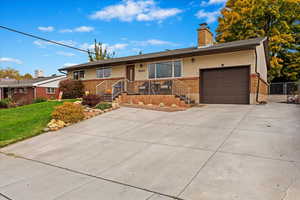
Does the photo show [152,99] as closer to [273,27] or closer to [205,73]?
[205,73]

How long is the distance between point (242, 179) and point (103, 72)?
49.7 ft

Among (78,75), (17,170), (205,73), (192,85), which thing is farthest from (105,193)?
(78,75)

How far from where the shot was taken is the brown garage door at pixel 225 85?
11.1 meters

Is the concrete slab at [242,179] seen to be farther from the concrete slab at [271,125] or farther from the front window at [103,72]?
the front window at [103,72]

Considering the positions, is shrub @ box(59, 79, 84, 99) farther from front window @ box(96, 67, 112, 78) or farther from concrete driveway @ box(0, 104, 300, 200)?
concrete driveway @ box(0, 104, 300, 200)

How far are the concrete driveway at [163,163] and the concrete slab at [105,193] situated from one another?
15 mm

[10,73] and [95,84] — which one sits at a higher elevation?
[10,73]

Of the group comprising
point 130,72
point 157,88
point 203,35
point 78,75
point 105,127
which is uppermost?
point 203,35

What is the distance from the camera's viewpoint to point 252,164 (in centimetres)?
358

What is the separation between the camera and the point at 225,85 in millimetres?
11547

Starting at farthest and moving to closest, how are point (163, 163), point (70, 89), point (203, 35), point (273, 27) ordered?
1. point (273, 27)
2. point (70, 89)
3. point (203, 35)
4. point (163, 163)

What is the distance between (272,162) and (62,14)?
19179mm

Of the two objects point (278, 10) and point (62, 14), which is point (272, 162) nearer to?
point (62, 14)

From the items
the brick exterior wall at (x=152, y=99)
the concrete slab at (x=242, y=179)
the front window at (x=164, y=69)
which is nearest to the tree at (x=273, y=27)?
the front window at (x=164, y=69)
